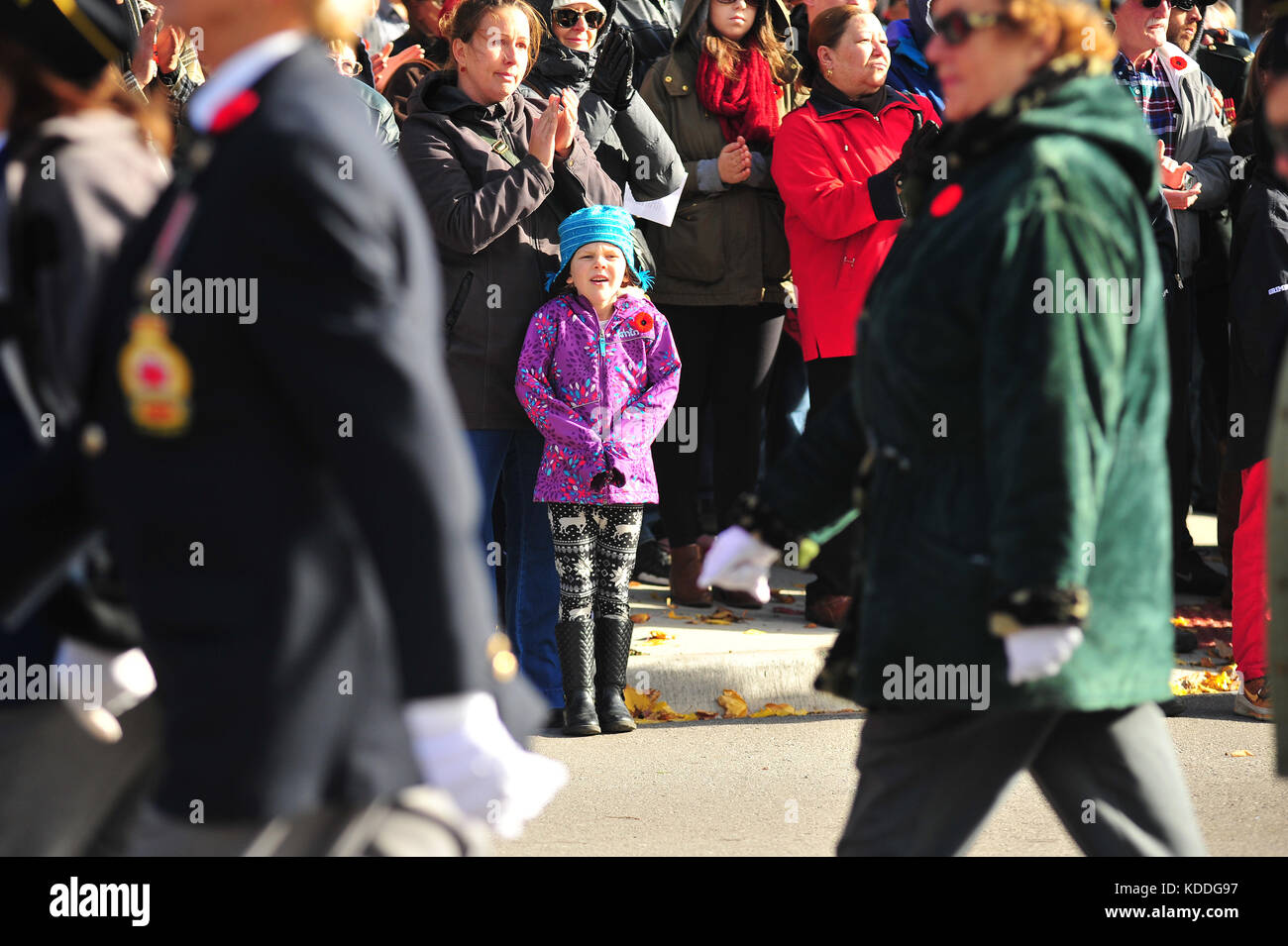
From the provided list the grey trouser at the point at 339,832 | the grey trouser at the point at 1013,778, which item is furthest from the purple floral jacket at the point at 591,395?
the grey trouser at the point at 339,832

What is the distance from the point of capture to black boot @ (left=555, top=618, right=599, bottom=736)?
20.8 ft

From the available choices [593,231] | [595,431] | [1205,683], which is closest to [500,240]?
[593,231]

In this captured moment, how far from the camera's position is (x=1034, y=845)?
198 inches

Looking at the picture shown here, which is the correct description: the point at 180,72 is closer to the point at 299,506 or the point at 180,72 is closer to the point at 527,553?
the point at 527,553

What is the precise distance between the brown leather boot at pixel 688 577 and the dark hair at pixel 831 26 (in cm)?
228

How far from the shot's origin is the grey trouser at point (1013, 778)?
9.59 feet

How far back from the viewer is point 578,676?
6.36m

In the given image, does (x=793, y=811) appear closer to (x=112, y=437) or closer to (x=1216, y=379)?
(x=112, y=437)

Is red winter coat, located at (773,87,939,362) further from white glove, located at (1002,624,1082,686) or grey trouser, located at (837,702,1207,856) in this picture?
white glove, located at (1002,624,1082,686)

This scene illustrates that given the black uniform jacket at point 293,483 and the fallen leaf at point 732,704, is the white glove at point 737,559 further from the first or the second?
the fallen leaf at point 732,704

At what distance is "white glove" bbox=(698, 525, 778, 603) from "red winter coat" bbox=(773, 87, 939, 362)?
386 centimetres

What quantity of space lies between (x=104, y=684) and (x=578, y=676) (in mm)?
3741

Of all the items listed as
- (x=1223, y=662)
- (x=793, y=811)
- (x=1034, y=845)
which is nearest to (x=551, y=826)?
(x=793, y=811)
